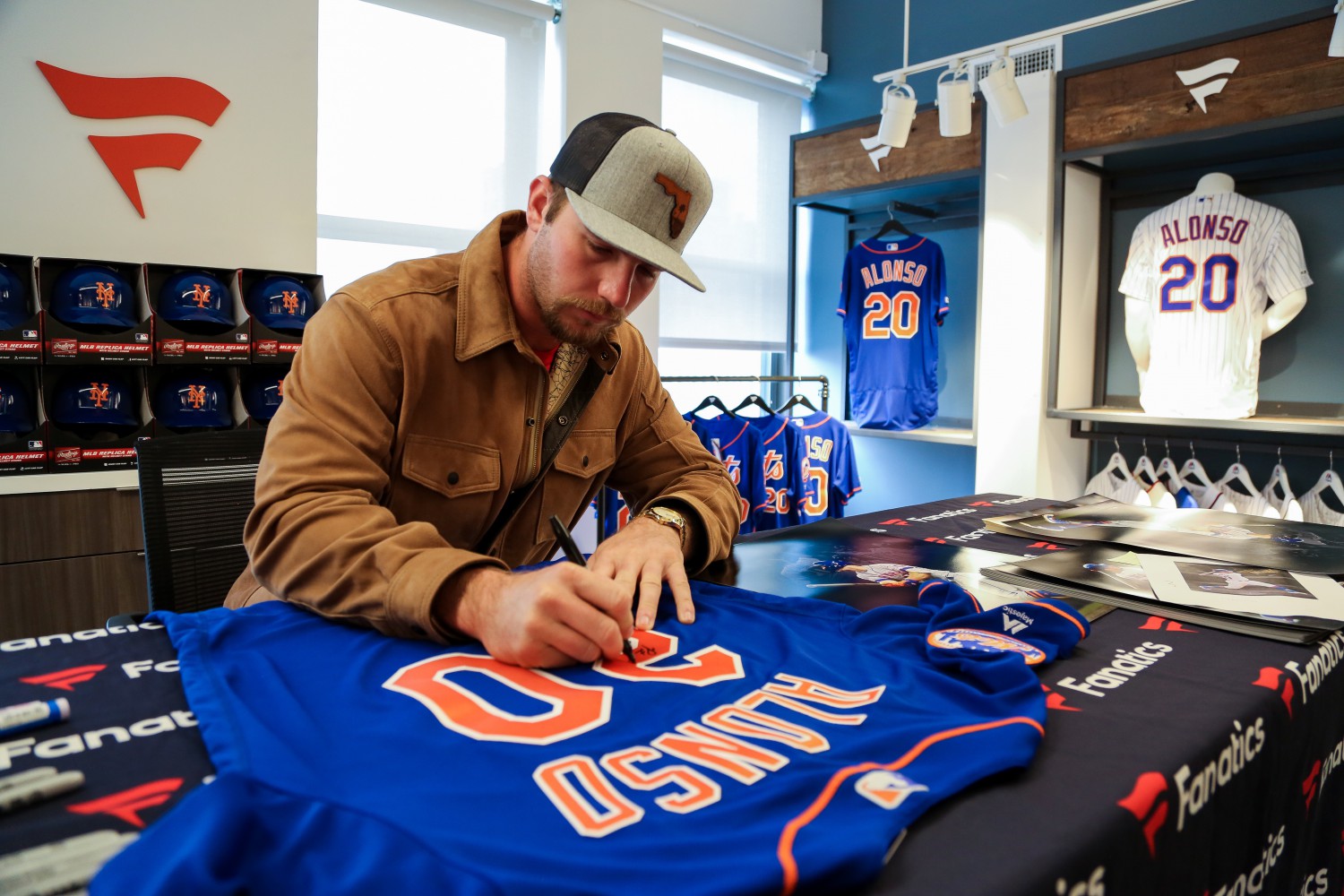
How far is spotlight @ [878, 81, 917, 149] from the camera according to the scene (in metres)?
2.94

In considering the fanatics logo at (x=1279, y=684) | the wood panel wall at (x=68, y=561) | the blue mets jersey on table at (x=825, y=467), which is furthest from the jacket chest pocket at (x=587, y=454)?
the blue mets jersey on table at (x=825, y=467)

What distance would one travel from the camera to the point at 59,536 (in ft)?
7.97

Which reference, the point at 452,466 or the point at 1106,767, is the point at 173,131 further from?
the point at 1106,767

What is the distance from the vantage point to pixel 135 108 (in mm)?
2830

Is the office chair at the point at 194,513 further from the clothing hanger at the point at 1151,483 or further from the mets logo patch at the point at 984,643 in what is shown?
the clothing hanger at the point at 1151,483

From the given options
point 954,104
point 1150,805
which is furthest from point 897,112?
point 1150,805

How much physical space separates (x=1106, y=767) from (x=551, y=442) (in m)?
0.92

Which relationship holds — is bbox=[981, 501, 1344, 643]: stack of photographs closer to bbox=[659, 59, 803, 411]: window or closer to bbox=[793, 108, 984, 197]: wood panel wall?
bbox=[793, 108, 984, 197]: wood panel wall

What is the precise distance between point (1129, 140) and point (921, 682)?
302 centimetres

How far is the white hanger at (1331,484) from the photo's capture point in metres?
2.94

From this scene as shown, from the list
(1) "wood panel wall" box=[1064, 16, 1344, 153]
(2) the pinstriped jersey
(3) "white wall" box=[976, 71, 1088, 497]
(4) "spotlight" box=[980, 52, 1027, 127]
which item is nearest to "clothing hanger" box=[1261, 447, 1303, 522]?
Result: (2) the pinstriped jersey

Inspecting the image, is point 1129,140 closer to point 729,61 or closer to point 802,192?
point 802,192

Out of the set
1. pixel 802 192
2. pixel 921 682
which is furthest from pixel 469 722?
pixel 802 192

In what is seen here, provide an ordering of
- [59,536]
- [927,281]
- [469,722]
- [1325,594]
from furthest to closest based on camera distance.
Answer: [927,281]
[59,536]
[1325,594]
[469,722]
